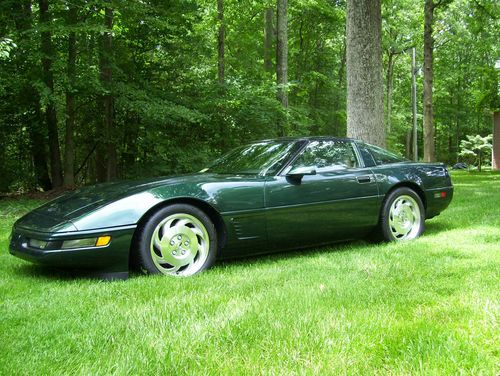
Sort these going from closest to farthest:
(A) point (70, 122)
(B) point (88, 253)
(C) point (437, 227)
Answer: (B) point (88, 253)
(C) point (437, 227)
(A) point (70, 122)

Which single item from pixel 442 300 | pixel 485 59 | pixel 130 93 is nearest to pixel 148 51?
pixel 130 93

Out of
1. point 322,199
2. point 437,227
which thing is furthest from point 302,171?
point 437,227

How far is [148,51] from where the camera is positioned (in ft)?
49.4

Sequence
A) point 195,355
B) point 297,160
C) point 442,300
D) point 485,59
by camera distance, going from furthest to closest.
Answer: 1. point 485,59
2. point 297,160
3. point 442,300
4. point 195,355

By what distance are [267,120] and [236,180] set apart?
1069cm

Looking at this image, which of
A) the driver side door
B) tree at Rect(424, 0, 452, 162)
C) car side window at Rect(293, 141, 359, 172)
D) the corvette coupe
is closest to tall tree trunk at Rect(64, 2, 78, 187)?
the corvette coupe

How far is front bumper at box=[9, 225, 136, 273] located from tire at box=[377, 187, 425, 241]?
112 inches

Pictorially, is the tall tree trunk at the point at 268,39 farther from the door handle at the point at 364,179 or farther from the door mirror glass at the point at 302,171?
the door mirror glass at the point at 302,171

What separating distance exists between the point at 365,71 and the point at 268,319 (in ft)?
21.6

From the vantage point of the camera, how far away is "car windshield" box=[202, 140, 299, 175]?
4938 mm

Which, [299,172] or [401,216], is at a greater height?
[299,172]

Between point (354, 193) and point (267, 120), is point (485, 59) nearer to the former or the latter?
point (267, 120)

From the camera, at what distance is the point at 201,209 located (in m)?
4.35

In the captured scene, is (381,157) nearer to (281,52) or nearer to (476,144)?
(281,52)
